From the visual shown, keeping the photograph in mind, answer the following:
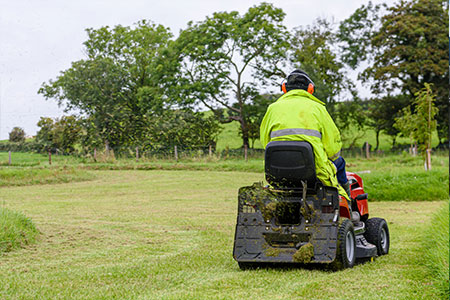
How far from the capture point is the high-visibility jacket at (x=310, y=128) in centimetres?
597

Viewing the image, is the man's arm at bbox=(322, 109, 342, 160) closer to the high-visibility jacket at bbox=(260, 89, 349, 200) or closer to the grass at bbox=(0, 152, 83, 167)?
the high-visibility jacket at bbox=(260, 89, 349, 200)

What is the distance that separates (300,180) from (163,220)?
5869mm

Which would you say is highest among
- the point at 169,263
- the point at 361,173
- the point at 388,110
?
the point at 388,110

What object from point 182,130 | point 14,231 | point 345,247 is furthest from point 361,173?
point 182,130

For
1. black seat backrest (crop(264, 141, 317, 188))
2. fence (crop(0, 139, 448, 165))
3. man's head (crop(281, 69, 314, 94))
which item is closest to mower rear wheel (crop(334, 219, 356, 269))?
black seat backrest (crop(264, 141, 317, 188))

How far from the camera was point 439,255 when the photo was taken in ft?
18.8

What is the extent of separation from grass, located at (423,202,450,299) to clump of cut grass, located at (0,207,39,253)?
493cm

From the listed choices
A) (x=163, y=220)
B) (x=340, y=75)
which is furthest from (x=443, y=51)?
(x=163, y=220)

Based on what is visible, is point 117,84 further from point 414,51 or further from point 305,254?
point 305,254

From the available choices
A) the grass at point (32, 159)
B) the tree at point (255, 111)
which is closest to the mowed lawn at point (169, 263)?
the grass at point (32, 159)

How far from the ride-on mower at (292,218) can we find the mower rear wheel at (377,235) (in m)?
0.71

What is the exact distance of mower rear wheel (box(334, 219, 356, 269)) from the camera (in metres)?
5.95

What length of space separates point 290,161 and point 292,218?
2.25 feet

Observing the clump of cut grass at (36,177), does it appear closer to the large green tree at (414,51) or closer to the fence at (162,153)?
the fence at (162,153)
